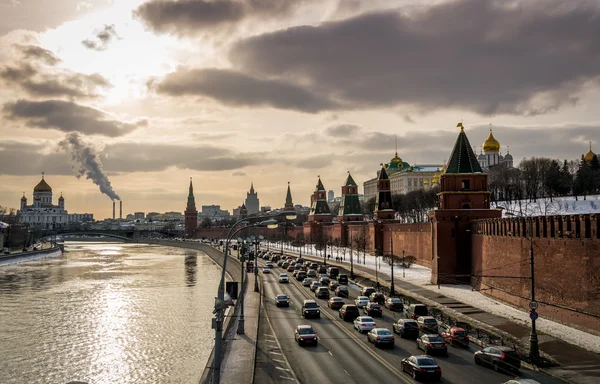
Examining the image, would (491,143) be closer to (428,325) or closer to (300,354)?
(428,325)

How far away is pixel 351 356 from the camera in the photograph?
2469 cm

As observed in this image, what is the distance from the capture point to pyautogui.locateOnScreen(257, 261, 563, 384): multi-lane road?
69.6ft

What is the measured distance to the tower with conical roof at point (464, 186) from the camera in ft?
172

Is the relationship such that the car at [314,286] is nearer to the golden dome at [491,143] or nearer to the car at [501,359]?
the car at [501,359]

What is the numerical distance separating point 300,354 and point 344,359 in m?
2.29

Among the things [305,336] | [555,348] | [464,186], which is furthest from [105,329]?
[464,186]

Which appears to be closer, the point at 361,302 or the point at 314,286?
the point at 361,302

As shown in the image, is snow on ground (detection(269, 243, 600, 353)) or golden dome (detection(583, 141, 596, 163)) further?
golden dome (detection(583, 141, 596, 163))

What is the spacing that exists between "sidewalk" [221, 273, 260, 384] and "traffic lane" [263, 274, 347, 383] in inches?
54.5

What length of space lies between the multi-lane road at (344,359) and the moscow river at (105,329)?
16.3ft

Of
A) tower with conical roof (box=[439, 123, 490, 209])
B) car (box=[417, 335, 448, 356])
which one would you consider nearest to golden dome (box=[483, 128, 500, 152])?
tower with conical roof (box=[439, 123, 490, 209])

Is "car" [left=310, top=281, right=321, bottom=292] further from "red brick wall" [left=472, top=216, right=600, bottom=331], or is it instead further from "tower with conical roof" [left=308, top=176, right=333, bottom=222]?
"tower with conical roof" [left=308, top=176, right=333, bottom=222]

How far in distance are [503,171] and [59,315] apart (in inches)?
3732

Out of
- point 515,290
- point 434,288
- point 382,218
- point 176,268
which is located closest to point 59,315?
point 434,288
